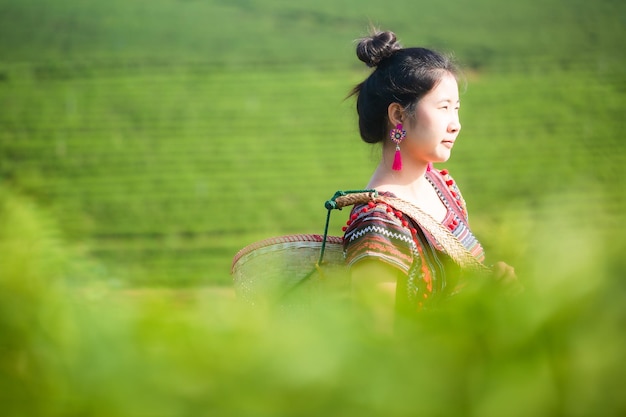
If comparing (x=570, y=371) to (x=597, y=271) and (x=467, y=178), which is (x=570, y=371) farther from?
(x=467, y=178)

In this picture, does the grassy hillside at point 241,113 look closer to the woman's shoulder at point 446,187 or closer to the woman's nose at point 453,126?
the woman's shoulder at point 446,187

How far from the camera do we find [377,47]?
5.27 feet

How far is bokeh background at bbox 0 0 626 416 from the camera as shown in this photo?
1.43 feet

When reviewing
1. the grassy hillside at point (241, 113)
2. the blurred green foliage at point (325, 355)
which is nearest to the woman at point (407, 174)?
the blurred green foliage at point (325, 355)

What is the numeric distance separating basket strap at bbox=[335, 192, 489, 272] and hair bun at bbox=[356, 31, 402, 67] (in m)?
0.33

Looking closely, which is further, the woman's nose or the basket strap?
the woman's nose

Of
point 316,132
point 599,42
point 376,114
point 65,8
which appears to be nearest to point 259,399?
point 376,114

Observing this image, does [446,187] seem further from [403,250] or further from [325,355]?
[325,355]

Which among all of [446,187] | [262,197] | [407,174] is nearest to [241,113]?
[262,197]

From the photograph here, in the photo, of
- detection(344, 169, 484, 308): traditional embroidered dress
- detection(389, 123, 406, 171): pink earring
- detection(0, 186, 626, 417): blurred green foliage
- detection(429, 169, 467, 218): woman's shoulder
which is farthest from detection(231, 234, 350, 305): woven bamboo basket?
detection(0, 186, 626, 417): blurred green foliage

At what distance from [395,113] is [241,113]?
10.3 meters

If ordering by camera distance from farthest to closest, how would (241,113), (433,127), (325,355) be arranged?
(241,113) < (433,127) < (325,355)

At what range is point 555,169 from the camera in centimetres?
993

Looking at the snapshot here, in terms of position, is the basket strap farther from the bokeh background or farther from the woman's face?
the bokeh background
